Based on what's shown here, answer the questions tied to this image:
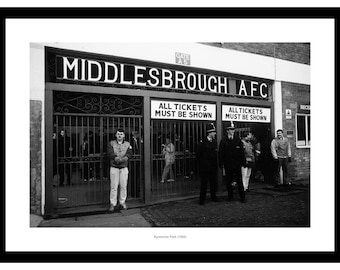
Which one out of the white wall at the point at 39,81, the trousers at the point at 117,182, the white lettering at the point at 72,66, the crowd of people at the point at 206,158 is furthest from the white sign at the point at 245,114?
the white wall at the point at 39,81

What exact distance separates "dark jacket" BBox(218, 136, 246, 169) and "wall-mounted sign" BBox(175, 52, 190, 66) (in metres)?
1.85

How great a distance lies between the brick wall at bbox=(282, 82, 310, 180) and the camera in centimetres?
660

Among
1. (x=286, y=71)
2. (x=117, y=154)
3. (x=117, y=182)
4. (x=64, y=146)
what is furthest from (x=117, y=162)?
(x=286, y=71)

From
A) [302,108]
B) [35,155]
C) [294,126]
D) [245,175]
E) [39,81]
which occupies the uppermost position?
[39,81]

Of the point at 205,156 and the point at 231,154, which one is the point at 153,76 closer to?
the point at 205,156

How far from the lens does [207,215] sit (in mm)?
4312

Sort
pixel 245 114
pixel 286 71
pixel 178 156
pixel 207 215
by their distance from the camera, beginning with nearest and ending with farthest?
1. pixel 207 215
2. pixel 178 156
3. pixel 245 114
4. pixel 286 71

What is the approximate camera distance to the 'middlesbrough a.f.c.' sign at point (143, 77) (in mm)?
4445

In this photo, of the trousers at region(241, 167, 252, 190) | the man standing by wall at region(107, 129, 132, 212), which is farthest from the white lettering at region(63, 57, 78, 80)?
the trousers at region(241, 167, 252, 190)

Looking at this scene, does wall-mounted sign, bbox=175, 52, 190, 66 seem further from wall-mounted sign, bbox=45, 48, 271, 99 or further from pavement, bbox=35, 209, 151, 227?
pavement, bbox=35, 209, 151, 227

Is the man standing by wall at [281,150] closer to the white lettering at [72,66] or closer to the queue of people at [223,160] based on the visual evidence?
the queue of people at [223,160]

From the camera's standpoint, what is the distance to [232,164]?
16.6 ft

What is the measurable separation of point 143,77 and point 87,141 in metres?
1.72

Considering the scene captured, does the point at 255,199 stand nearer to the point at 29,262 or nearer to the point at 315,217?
the point at 315,217
